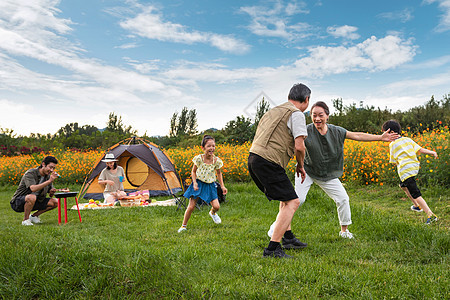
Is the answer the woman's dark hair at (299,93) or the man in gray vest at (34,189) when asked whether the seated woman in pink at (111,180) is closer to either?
the man in gray vest at (34,189)

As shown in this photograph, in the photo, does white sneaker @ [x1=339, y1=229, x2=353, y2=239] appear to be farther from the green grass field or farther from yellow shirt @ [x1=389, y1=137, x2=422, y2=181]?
yellow shirt @ [x1=389, y1=137, x2=422, y2=181]

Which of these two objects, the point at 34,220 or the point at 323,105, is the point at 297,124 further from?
the point at 34,220

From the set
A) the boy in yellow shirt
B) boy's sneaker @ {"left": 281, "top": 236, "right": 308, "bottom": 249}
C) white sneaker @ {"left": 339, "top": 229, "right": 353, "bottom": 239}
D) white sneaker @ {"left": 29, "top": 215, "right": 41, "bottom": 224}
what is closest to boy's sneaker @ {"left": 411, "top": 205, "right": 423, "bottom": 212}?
the boy in yellow shirt

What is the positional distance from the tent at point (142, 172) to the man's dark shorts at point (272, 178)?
21.3ft

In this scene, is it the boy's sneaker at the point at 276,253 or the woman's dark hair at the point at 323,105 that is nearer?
the boy's sneaker at the point at 276,253

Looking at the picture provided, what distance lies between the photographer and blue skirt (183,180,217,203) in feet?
19.2

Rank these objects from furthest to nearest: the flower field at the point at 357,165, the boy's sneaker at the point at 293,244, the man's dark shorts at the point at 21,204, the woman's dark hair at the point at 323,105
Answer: the flower field at the point at 357,165, the man's dark shorts at the point at 21,204, the woman's dark hair at the point at 323,105, the boy's sneaker at the point at 293,244

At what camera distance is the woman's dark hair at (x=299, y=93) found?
13.1 ft

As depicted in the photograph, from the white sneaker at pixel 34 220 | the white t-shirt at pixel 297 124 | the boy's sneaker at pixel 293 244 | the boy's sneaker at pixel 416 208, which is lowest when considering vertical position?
the white sneaker at pixel 34 220

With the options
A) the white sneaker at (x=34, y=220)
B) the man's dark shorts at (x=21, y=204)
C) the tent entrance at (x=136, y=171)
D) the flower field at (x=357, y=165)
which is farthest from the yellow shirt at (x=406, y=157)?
the tent entrance at (x=136, y=171)

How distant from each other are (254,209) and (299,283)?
4.25 metres

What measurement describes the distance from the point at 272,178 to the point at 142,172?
796 cm

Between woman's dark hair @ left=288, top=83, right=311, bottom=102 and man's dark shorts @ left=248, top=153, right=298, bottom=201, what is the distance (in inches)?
32.6

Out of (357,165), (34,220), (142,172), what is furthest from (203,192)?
(142,172)
